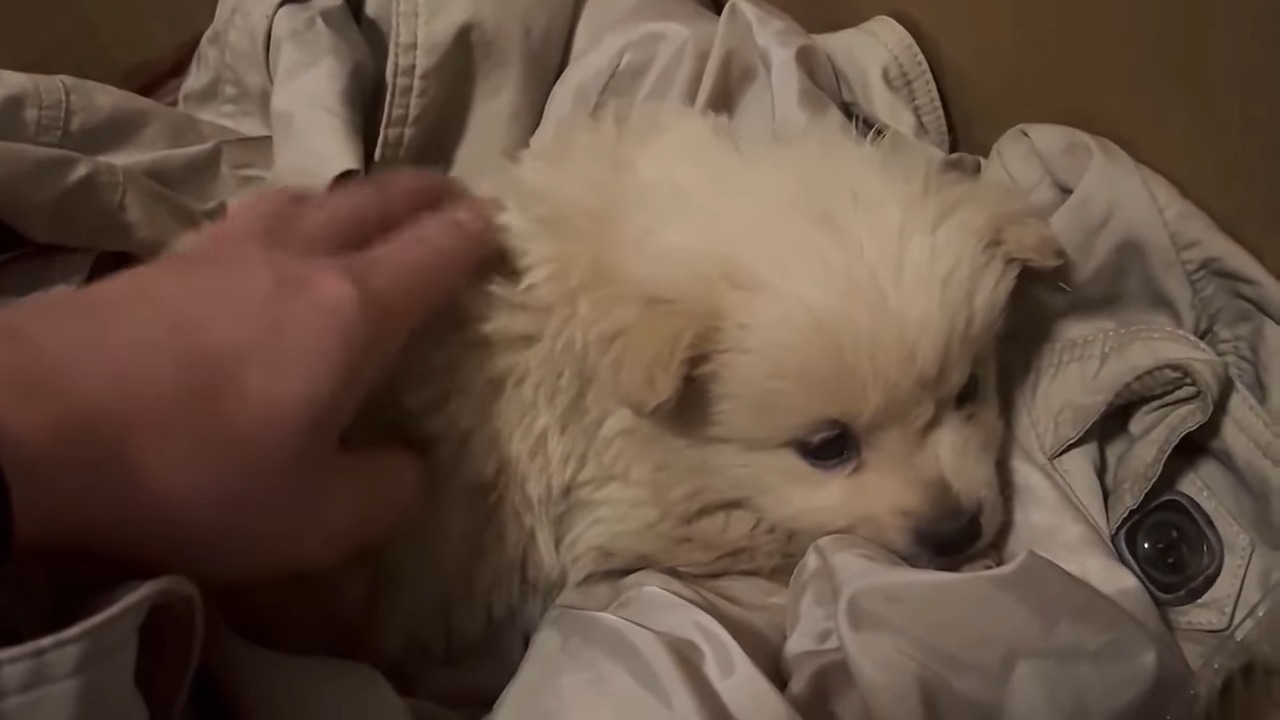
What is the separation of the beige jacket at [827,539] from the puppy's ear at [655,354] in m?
0.15

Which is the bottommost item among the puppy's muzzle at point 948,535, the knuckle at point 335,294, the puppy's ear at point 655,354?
the puppy's muzzle at point 948,535

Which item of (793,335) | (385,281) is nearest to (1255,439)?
(793,335)

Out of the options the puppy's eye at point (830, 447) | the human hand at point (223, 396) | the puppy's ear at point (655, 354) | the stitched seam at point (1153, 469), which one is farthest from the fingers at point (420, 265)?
the stitched seam at point (1153, 469)

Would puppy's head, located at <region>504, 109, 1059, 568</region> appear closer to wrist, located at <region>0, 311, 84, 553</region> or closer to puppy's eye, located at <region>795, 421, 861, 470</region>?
puppy's eye, located at <region>795, 421, 861, 470</region>

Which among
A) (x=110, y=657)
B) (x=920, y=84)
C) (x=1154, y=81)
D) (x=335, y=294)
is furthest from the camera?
(x=920, y=84)

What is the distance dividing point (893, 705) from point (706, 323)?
292 millimetres

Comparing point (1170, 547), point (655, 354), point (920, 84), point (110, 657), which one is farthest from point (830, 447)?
point (110, 657)

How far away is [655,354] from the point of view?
2.99 feet

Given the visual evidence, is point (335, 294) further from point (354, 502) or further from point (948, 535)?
point (948, 535)

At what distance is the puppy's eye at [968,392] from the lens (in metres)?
1.03

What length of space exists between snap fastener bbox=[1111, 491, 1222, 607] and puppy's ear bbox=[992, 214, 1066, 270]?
0.74 ft

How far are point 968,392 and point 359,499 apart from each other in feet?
1.59

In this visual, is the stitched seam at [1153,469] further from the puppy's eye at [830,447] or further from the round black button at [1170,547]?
the puppy's eye at [830,447]

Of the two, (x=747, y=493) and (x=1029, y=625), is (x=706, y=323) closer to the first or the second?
(x=747, y=493)
